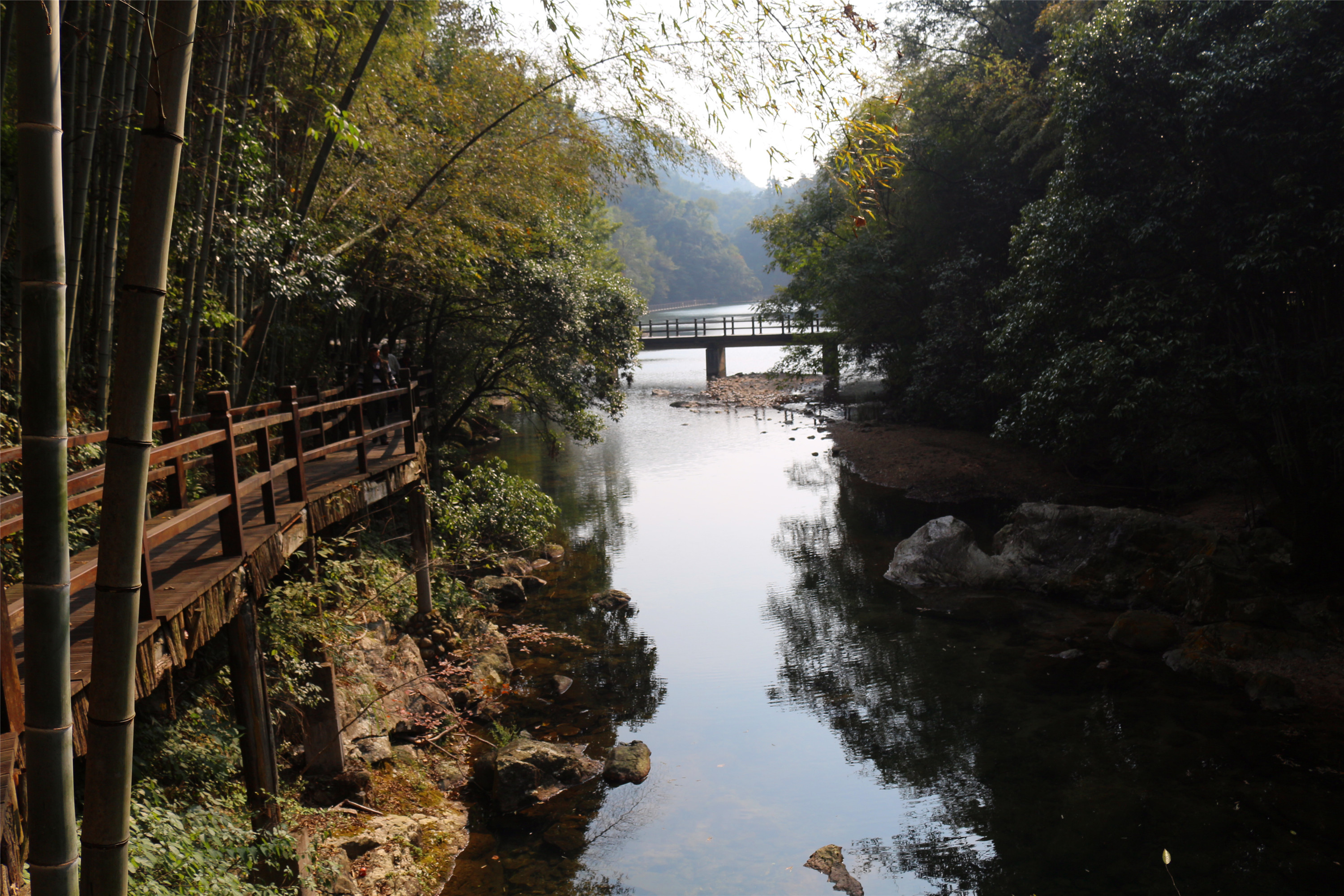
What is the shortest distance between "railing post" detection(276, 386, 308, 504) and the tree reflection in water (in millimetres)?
4659

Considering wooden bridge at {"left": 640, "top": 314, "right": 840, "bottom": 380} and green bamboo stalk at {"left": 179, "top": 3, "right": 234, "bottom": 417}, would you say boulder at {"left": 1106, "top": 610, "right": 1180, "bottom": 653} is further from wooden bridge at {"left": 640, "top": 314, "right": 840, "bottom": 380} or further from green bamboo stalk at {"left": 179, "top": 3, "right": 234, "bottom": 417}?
wooden bridge at {"left": 640, "top": 314, "right": 840, "bottom": 380}

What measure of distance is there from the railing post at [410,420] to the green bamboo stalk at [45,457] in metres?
7.09

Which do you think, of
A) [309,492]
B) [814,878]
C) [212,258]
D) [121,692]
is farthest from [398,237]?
[121,692]

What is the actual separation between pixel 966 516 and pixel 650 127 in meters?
9.68

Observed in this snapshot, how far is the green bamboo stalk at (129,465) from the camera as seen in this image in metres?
1.46

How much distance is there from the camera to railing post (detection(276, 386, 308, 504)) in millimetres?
5488

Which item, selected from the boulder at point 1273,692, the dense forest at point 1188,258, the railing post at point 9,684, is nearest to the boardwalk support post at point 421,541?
the dense forest at point 1188,258

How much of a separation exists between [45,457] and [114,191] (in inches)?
166

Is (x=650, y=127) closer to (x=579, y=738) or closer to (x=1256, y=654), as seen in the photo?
(x=579, y=738)

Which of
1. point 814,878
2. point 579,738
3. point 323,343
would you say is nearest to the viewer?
point 814,878

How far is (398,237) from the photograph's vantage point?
9.52m

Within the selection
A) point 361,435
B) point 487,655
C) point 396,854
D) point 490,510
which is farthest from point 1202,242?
point 396,854

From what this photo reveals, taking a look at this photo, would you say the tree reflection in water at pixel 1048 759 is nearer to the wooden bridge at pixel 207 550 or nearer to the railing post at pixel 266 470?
the wooden bridge at pixel 207 550

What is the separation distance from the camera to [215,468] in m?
4.52
